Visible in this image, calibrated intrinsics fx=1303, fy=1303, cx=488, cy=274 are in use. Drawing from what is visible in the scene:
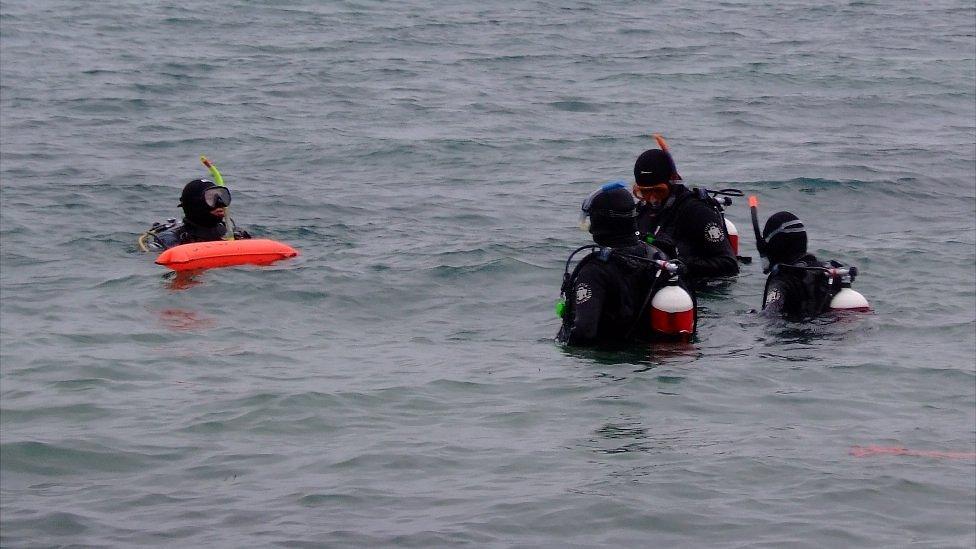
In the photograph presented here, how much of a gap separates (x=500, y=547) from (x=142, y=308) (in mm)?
5321

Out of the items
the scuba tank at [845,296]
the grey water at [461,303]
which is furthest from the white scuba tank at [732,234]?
the scuba tank at [845,296]

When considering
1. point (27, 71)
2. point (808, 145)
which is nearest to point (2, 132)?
point (27, 71)

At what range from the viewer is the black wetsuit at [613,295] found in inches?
296

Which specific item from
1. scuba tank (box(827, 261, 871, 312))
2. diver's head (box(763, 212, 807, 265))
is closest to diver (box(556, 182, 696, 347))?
diver's head (box(763, 212, 807, 265))

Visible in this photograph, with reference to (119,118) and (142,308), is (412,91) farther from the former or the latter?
(142,308)

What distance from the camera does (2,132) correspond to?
16.5 meters

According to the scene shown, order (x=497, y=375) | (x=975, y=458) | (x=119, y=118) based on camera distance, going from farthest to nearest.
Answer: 1. (x=119, y=118)
2. (x=497, y=375)
3. (x=975, y=458)

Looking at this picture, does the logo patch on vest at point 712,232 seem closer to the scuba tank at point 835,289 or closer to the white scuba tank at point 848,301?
the scuba tank at point 835,289

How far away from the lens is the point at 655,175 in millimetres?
9219

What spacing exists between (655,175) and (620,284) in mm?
1879

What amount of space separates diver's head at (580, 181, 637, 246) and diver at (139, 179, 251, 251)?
4023mm

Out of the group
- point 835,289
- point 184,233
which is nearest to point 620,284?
point 835,289

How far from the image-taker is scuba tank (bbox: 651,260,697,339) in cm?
743

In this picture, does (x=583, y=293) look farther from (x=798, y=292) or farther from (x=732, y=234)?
(x=732, y=234)
